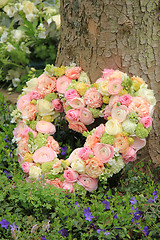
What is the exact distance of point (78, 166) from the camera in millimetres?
2289

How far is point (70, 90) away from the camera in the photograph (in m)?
2.64

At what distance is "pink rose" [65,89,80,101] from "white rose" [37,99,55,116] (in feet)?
0.72

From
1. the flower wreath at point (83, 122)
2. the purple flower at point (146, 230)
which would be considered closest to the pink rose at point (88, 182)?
the flower wreath at point (83, 122)

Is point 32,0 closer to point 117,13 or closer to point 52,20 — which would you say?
point 52,20

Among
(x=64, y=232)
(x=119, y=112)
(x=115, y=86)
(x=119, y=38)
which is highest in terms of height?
(x=119, y=38)

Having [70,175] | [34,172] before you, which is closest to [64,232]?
[70,175]

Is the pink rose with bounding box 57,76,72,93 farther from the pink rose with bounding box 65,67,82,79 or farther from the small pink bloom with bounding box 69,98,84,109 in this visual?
the small pink bloom with bounding box 69,98,84,109

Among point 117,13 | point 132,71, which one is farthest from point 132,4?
point 132,71

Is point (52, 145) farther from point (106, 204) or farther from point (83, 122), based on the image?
point (106, 204)

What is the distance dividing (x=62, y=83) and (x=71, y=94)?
0.23m

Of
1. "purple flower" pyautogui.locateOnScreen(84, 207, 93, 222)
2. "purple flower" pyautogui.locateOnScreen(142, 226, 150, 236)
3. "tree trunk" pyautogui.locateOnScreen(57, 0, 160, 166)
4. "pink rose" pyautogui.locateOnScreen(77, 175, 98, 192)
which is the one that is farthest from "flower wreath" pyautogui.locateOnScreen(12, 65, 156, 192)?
"purple flower" pyautogui.locateOnScreen(142, 226, 150, 236)

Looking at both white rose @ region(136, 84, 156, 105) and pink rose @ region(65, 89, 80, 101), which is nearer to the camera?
white rose @ region(136, 84, 156, 105)

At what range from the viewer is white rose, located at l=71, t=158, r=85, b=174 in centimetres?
229

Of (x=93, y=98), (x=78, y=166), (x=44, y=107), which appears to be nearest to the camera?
(x=78, y=166)
